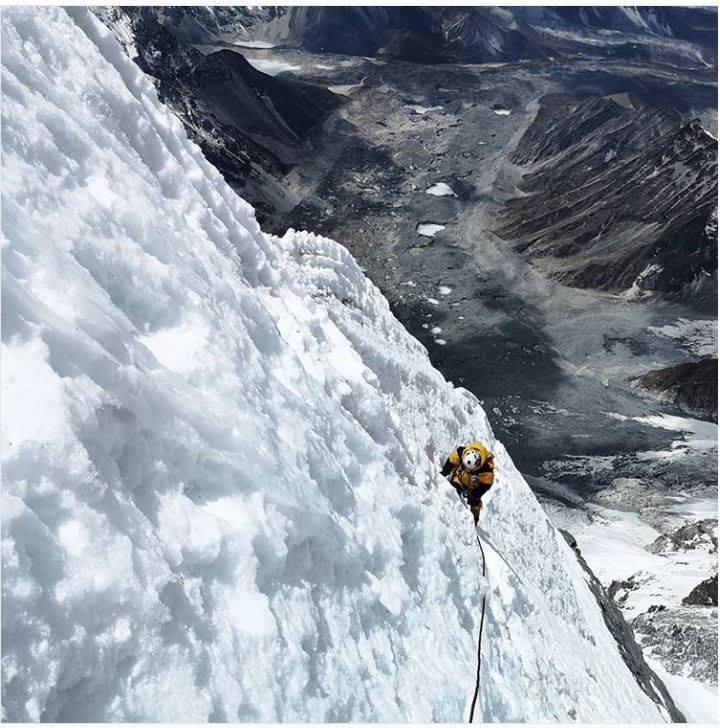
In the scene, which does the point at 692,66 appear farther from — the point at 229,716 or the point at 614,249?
the point at 229,716

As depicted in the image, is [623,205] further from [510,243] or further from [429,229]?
[429,229]

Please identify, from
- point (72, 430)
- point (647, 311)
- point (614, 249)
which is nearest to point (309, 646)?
point (72, 430)

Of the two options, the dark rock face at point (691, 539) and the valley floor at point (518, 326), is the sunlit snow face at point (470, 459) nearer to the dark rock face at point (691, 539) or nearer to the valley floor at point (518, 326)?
the valley floor at point (518, 326)

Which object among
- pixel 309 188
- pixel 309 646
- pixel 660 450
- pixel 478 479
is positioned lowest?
pixel 309 646

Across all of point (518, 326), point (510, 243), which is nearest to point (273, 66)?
point (510, 243)

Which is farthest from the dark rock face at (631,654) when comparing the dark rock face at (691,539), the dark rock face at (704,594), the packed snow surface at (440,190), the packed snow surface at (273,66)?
the packed snow surface at (273,66)

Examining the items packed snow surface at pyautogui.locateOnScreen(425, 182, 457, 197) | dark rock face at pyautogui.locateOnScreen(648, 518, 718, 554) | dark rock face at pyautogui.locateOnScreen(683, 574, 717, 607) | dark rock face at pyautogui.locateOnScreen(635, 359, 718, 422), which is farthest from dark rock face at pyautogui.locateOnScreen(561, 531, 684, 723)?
packed snow surface at pyautogui.locateOnScreen(425, 182, 457, 197)
